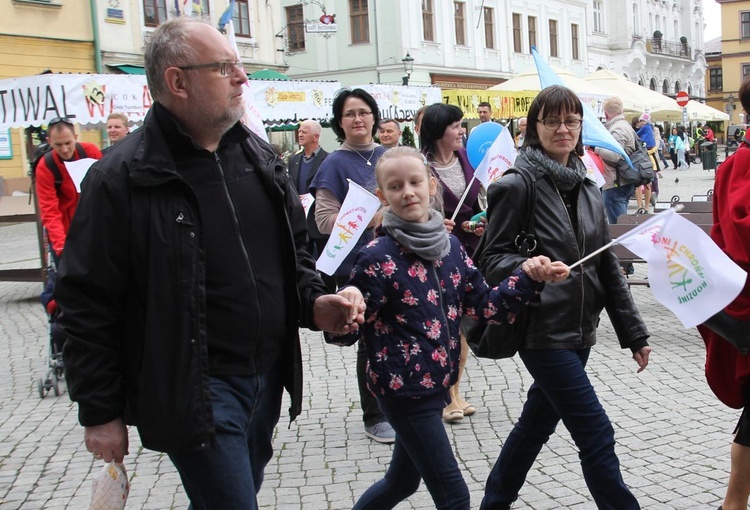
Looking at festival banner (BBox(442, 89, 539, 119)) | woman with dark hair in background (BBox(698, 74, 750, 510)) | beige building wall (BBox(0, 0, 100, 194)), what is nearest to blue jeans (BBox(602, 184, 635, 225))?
woman with dark hair in background (BBox(698, 74, 750, 510))

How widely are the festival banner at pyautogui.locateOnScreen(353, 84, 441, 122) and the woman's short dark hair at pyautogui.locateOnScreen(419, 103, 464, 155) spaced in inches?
553

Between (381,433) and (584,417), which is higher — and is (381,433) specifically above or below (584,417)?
below

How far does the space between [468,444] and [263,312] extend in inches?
109

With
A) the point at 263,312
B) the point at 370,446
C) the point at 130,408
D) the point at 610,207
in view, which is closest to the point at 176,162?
the point at 263,312

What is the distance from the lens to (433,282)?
323 cm

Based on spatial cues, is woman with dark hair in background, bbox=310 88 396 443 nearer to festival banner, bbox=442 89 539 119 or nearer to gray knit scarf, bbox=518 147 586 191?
gray knit scarf, bbox=518 147 586 191

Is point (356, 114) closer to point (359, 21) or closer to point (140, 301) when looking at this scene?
point (140, 301)

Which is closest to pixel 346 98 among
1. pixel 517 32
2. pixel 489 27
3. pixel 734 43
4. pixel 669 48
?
pixel 489 27

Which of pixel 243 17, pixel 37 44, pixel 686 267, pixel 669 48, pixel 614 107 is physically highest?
pixel 669 48

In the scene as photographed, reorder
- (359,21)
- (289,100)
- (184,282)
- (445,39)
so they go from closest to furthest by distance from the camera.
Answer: (184,282) < (289,100) < (359,21) < (445,39)

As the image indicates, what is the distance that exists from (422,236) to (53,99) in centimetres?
1163

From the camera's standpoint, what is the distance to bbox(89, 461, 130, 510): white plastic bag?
2588 mm

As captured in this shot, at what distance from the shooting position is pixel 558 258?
347cm

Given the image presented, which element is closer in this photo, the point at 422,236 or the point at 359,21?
the point at 422,236
